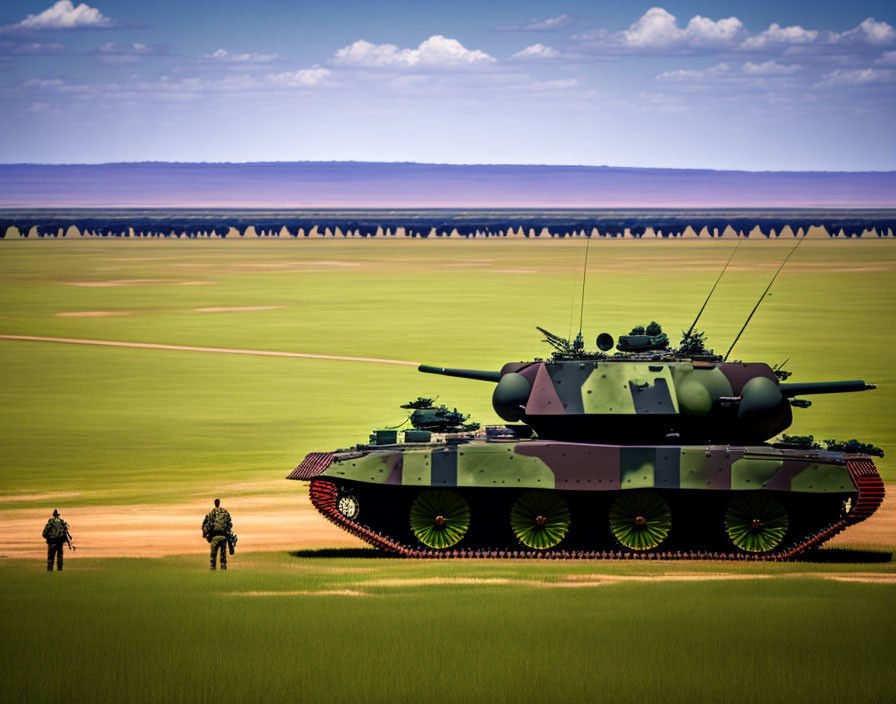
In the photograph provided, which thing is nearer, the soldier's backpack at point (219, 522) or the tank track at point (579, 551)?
the soldier's backpack at point (219, 522)

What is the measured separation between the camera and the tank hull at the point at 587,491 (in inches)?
862

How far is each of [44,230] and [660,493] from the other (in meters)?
156

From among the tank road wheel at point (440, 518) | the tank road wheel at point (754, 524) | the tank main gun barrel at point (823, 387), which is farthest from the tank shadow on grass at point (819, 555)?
the tank main gun barrel at point (823, 387)

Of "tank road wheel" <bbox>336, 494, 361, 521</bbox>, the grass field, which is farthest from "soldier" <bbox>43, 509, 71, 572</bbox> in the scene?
"tank road wheel" <bbox>336, 494, 361, 521</bbox>

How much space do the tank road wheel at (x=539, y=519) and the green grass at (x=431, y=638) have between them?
1.19m

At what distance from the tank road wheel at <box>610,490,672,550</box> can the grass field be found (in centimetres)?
72

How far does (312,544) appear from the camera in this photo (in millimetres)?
23875

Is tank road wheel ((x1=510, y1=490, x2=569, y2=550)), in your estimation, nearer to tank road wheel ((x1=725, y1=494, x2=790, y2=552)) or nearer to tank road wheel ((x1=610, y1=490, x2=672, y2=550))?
tank road wheel ((x1=610, y1=490, x2=672, y2=550))

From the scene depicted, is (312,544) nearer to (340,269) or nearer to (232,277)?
(232,277)

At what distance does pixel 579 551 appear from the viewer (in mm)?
22547

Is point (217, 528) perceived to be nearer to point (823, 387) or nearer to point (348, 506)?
point (348, 506)

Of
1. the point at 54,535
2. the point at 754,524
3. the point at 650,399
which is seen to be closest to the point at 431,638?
the point at 54,535

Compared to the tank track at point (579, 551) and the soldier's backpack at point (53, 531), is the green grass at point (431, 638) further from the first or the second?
the tank track at point (579, 551)

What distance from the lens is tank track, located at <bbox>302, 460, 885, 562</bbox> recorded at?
21.7 metres
